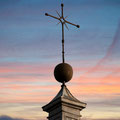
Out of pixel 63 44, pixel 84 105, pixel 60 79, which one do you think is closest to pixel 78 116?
pixel 84 105

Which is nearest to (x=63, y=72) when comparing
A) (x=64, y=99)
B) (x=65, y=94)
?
(x=65, y=94)

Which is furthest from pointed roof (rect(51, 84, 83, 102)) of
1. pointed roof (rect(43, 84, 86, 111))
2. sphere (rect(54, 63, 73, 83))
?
sphere (rect(54, 63, 73, 83))

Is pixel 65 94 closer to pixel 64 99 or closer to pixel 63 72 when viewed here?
pixel 64 99

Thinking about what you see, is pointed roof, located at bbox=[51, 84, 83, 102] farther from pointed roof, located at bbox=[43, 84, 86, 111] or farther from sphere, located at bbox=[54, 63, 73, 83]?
sphere, located at bbox=[54, 63, 73, 83]

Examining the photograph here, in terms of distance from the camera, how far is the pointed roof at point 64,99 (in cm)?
3262

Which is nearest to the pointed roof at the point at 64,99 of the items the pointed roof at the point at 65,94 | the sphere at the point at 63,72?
the pointed roof at the point at 65,94

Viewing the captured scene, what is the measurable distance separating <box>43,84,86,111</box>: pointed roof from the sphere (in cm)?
94

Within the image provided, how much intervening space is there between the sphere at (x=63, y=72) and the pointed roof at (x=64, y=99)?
94 centimetres

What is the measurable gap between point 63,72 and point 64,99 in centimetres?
263

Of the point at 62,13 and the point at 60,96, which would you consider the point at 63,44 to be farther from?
the point at 60,96

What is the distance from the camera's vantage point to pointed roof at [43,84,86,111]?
32.6 m

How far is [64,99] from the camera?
3262 cm

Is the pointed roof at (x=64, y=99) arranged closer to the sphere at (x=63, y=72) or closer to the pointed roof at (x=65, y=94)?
the pointed roof at (x=65, y=94)

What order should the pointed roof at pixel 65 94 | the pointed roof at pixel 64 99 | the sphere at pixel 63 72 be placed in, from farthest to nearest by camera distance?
the sphere at pixel 63 72
the pointed roof at pixel 65 94
the pointed roof at pixel 64 99
